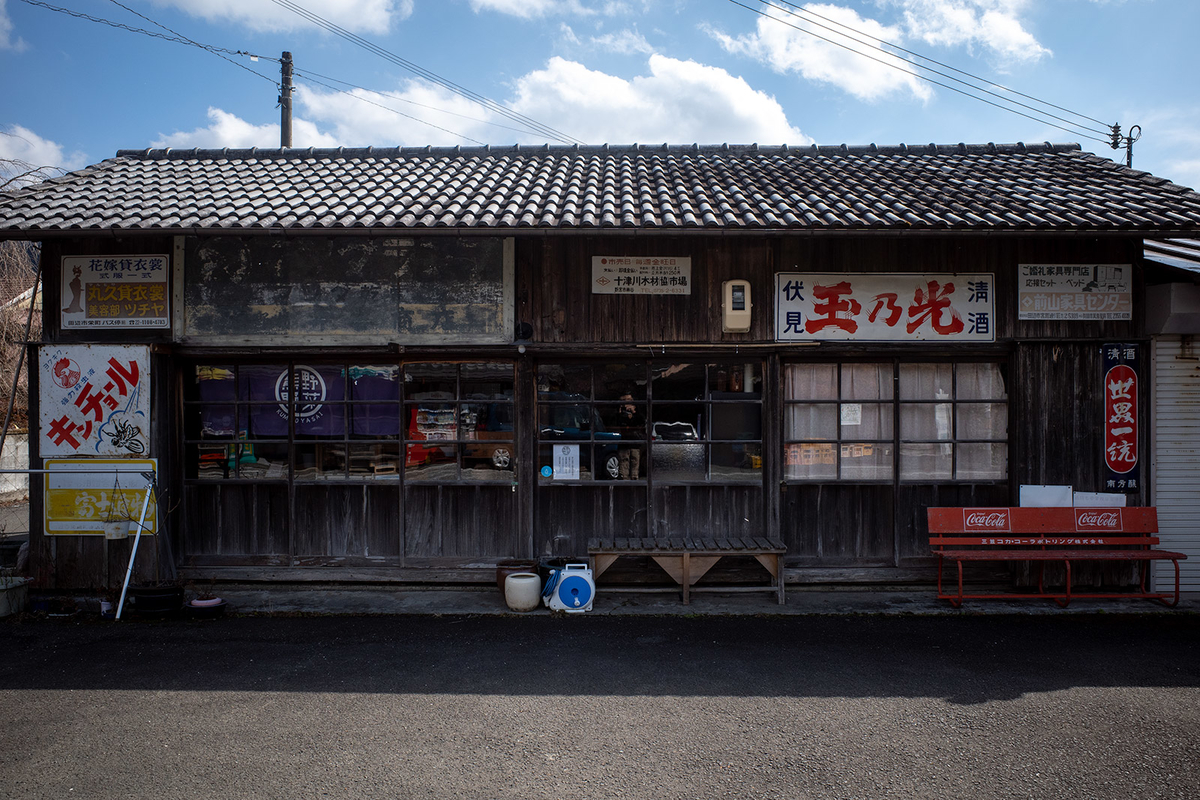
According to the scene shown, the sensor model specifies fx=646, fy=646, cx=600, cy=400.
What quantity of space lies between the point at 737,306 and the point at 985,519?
11.6 ft

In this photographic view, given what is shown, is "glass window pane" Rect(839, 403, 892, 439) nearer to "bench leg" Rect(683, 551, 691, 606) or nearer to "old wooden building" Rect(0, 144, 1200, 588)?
"old wooden building" Rect(0, 144, 1200, 588)

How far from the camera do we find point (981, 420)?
7.42 metres

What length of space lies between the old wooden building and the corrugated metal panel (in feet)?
0.71

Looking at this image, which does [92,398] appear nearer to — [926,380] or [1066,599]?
[926,380]

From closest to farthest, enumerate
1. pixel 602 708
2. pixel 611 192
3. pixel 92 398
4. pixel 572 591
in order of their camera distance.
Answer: pixel 602 708, pixel 572 591, pixel 92 398, pixel 611 192

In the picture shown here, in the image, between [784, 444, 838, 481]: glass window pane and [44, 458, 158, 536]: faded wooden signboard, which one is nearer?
[44, 458, 158, 536]: faded wooden signboard

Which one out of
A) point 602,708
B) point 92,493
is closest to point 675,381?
point 602,708

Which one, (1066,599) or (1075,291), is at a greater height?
(1075,291)

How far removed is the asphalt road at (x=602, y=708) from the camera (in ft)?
12.0

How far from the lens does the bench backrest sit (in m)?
6.95

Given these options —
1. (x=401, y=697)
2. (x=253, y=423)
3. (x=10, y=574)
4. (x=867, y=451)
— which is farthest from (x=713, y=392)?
(x=10, y=574)

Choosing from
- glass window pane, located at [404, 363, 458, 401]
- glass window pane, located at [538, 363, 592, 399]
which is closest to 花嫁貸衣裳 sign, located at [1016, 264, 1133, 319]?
glass window pane, located at [538, 363, 592, 399]

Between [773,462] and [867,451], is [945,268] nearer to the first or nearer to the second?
[867,451]

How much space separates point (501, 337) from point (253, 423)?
3.12 metres
